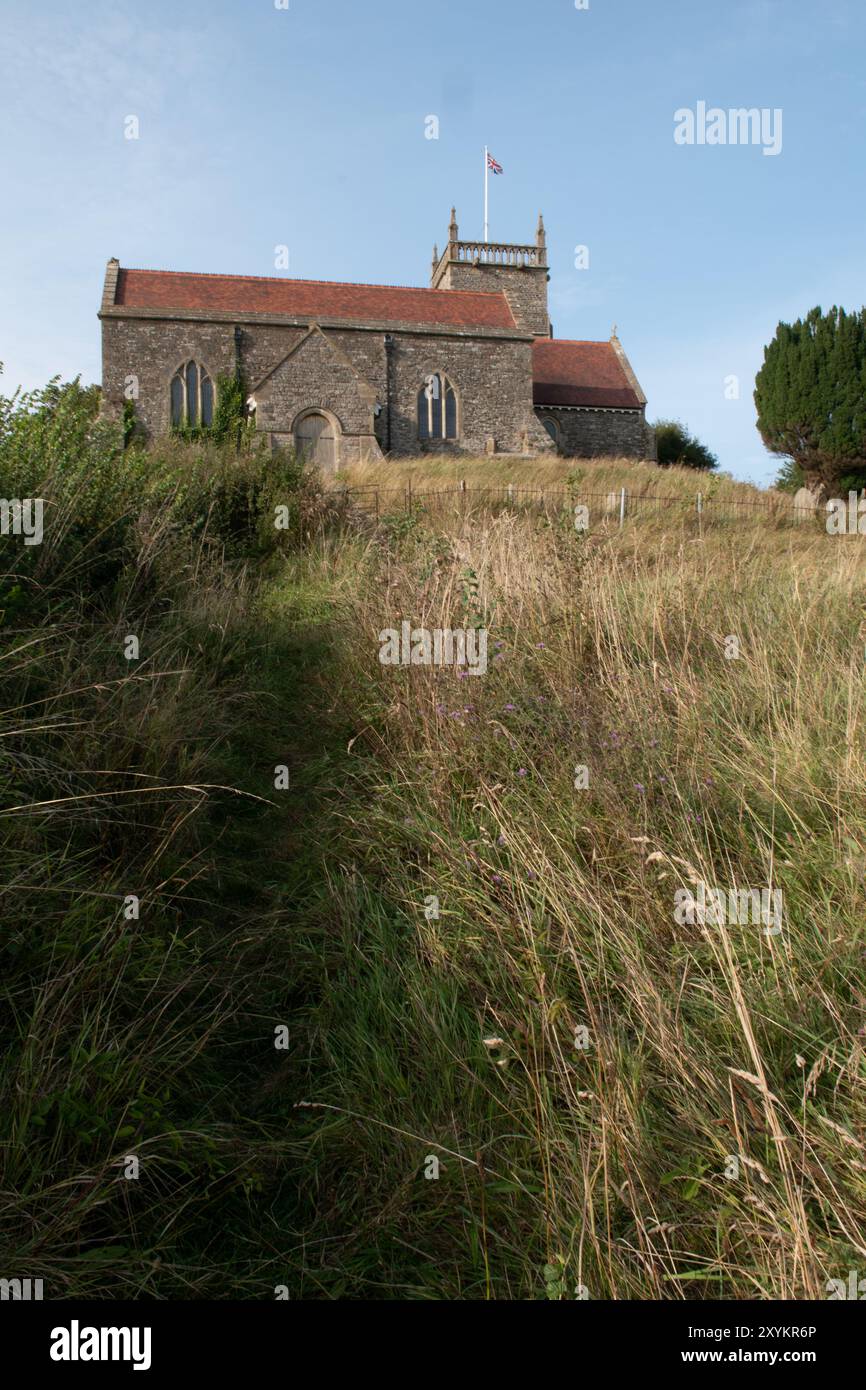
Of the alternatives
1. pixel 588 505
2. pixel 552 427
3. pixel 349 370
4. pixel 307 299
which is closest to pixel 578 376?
pixel 552 427

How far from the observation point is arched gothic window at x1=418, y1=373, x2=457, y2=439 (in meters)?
31.5

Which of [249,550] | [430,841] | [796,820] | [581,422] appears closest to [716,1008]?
[796,820]

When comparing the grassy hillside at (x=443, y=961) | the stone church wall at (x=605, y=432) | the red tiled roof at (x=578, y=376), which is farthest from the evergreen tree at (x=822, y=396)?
the grassy hillside at (x=443, y=961)

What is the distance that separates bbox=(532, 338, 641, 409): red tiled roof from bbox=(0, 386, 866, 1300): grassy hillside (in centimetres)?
3214

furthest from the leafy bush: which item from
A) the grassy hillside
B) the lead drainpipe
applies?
the grassy hillside

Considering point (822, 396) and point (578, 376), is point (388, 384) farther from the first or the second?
point (822, 396)

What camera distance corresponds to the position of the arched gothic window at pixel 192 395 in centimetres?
2977

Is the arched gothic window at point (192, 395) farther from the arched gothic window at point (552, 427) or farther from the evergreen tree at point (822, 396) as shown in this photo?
the evergreen tree at point (822, 396)

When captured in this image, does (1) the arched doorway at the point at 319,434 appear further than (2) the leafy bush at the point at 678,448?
No

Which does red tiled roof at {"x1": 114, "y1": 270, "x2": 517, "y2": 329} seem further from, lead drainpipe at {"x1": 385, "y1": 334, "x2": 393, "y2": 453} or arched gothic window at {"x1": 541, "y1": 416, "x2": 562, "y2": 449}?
arched gothic window at {"x1": 541, "y1": 416, "x2": 562, "y2": 449}

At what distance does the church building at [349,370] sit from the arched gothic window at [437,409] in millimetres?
41

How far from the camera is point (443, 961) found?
2.92 m

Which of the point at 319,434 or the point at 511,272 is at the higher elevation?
the point at 511,272

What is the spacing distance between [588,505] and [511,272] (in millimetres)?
35913
